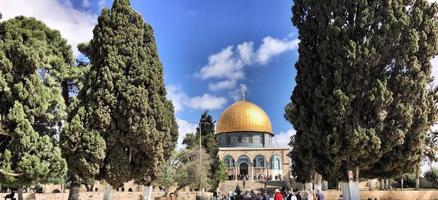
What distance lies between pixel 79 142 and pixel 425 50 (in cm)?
1249

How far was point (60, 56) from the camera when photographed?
2183cm

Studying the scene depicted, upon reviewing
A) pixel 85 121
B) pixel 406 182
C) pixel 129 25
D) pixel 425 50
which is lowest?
pixel 406 182

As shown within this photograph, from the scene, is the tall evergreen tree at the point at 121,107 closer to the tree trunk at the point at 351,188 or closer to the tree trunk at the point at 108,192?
the tree trunk at the point at 108,192

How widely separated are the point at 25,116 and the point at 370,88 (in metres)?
12.0

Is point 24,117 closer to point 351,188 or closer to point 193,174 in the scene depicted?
point 351,188

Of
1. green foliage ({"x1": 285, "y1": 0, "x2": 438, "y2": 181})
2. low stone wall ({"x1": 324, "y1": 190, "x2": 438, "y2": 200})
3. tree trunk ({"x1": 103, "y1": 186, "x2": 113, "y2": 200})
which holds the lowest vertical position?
low stone wall ({"x1": 324, "y1": 190, "x2": 438, "y2": 200})

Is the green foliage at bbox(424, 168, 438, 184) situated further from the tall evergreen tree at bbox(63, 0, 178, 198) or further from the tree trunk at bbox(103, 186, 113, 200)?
the tree trunk at bbox(103, 186, 113, 200)

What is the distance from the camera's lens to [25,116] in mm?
16688

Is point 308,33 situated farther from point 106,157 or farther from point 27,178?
point 27,178

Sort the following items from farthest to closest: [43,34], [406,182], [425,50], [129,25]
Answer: [406,182]
[43,34]
[129,25]
[425,50]

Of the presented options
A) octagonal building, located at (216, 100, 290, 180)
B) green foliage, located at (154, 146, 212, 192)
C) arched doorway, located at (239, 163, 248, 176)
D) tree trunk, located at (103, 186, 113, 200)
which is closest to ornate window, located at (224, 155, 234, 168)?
octagonal building, located at (216, 100, 290, 180)

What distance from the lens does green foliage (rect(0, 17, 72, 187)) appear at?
1630 centimetres

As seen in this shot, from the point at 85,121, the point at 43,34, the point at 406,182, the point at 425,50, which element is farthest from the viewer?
the point at 406,182

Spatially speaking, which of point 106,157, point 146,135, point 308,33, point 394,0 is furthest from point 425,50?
point 106,157
